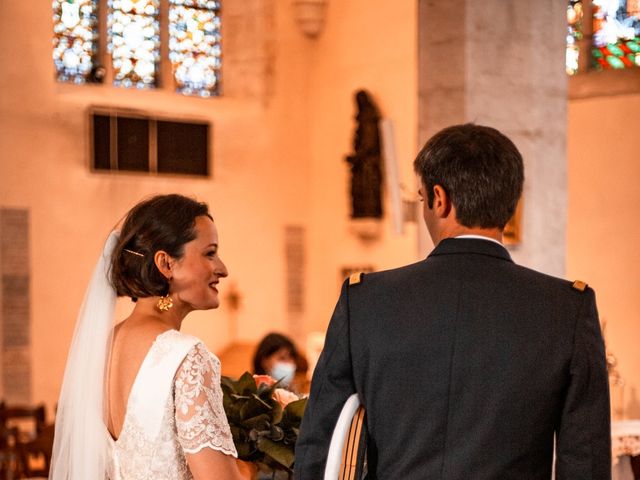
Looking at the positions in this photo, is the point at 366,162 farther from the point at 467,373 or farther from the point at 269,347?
the point at 467,373

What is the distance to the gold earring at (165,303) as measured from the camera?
2756mm

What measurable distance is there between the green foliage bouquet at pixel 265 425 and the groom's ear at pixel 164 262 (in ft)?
1.47

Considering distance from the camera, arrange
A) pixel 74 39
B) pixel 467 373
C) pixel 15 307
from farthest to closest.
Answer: pixel 74 39
pixel 15 307
pixel 467 373

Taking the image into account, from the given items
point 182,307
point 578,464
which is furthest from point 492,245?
point 182,307

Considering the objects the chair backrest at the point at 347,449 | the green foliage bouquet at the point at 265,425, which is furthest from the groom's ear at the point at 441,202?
the green foliage bouquet at the point at 265,425

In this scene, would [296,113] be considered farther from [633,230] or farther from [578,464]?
[578,464]

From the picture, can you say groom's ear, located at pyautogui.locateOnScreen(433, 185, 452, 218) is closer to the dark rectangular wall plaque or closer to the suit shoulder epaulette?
the suit shoulder epaulette

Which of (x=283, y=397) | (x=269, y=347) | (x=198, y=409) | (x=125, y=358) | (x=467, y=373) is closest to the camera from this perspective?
(x=467, y=373)

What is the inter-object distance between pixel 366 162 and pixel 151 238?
30.7 ft

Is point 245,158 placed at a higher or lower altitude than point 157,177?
higher

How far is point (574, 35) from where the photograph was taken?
1239 cm

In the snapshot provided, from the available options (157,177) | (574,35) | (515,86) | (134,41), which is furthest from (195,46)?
(515,86)

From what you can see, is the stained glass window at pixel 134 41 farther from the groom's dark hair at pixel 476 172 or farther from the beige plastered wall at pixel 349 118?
the groom's dark hair at pixel 476 172

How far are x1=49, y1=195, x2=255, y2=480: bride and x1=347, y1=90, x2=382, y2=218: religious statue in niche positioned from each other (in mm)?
9086
